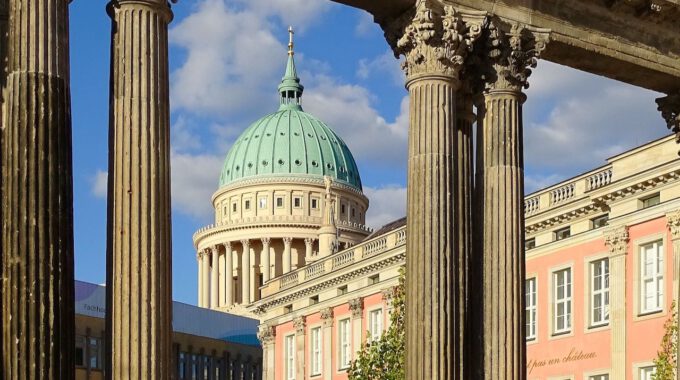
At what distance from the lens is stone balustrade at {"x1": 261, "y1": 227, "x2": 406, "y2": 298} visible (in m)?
77.8

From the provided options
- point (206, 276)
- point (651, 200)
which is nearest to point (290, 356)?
point (651, 200)

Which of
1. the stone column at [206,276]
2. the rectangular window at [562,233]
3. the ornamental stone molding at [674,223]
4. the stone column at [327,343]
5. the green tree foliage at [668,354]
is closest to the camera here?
the green tree foliage at [668,354]

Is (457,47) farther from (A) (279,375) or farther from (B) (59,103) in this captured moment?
(A) (279,375)

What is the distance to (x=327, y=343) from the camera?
278ft

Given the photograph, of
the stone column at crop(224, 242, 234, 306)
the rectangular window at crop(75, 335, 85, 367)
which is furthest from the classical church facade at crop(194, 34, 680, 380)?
the rectangular window at crop(75, 335, 85, 367)

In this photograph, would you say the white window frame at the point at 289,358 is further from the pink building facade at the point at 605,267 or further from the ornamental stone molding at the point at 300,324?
the pink building facade at the point at 605,267

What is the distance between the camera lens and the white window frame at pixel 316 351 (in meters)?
86.1

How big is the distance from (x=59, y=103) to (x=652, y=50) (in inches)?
530

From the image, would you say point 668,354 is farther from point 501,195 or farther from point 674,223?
point 501,195

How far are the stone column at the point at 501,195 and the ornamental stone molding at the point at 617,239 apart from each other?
31.9 m

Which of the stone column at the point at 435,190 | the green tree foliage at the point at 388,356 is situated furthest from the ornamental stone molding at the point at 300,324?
the stone column at the point at 435,190

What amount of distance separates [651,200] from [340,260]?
1205 inches

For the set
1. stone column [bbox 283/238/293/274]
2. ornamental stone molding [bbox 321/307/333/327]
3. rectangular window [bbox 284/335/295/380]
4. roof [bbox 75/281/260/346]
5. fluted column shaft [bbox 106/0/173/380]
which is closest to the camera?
fluted column shaft [bbox 106/0/173/380]

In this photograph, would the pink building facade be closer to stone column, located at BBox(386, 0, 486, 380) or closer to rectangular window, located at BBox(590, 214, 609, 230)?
rectangular window, located at BBox(590, 214, 609, 230)
